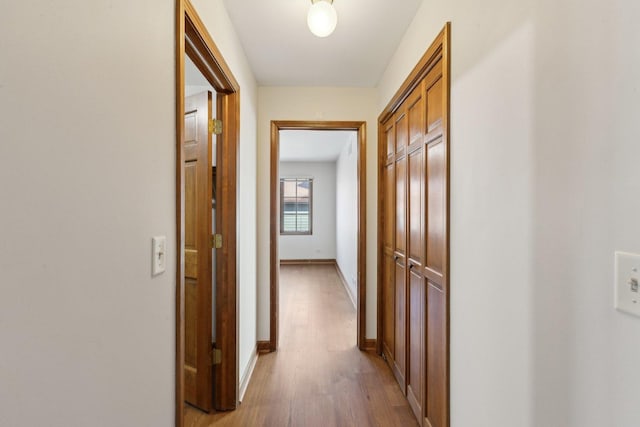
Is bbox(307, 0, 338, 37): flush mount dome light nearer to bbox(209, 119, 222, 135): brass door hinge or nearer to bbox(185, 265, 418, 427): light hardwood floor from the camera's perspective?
bbox(209, 119, 222, 135): brass door hinge

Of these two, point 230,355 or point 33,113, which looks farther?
point 230,355

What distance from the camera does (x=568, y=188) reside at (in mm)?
735

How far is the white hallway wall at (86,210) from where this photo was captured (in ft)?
1.70

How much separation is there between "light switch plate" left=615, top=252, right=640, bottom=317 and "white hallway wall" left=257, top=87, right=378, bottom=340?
7.15 ft

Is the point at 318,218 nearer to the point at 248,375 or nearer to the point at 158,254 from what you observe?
the point at 248,375

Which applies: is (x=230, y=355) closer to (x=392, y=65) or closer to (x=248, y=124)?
(x=248, y=124)

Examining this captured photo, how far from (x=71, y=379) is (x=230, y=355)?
140 cm

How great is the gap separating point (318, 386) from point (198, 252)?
4.22ft

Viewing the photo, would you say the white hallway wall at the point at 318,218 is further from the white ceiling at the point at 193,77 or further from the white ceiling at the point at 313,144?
the white ceiling at the point at 193,77

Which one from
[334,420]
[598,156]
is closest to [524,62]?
[598,156]

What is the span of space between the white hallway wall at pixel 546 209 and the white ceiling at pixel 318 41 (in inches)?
28.5

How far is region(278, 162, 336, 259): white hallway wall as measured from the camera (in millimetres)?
7238

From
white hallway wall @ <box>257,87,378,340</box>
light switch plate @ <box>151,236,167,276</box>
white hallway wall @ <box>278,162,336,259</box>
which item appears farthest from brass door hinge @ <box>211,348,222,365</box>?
white hallway wall @ <box>278,162,336,259</box>

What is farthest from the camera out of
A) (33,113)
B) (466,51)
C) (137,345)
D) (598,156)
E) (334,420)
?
(334,420)
